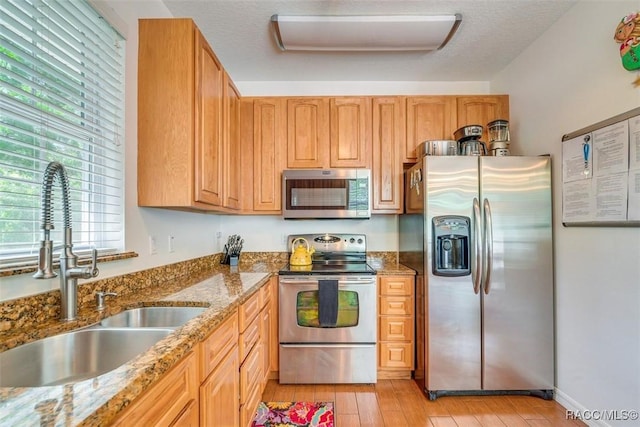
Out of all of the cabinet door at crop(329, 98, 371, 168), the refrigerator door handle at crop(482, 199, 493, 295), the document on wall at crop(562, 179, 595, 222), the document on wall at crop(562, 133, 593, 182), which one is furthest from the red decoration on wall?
the cabinet door at crop(329, 98, 371, 168)

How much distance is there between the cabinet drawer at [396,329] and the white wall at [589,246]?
1014 millimetres

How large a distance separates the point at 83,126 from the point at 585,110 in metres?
2.75

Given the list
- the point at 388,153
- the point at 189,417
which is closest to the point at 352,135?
the point at 388,153

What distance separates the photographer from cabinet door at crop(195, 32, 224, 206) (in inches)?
67.9

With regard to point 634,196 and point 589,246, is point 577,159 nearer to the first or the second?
point 634,196

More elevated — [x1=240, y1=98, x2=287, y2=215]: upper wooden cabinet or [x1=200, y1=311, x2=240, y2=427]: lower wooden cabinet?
[x1=240, y1=98, x2=287, y2=215]: upper wooden cabinet

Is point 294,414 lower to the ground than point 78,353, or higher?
lower

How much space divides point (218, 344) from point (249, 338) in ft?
1.71

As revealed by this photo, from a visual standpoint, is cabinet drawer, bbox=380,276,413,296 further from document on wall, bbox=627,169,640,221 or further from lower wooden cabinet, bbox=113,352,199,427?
lower wooden cabinet, bbox=113,352,199,427

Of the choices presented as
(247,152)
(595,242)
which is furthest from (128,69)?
(595,242)

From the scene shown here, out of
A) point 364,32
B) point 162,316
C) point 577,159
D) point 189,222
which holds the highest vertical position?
point 364,32

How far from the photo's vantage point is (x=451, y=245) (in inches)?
86.4

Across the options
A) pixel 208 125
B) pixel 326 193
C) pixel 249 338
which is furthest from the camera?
pixel 326 193

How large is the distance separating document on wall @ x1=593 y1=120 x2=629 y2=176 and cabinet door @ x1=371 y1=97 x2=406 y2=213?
132 centimetres
